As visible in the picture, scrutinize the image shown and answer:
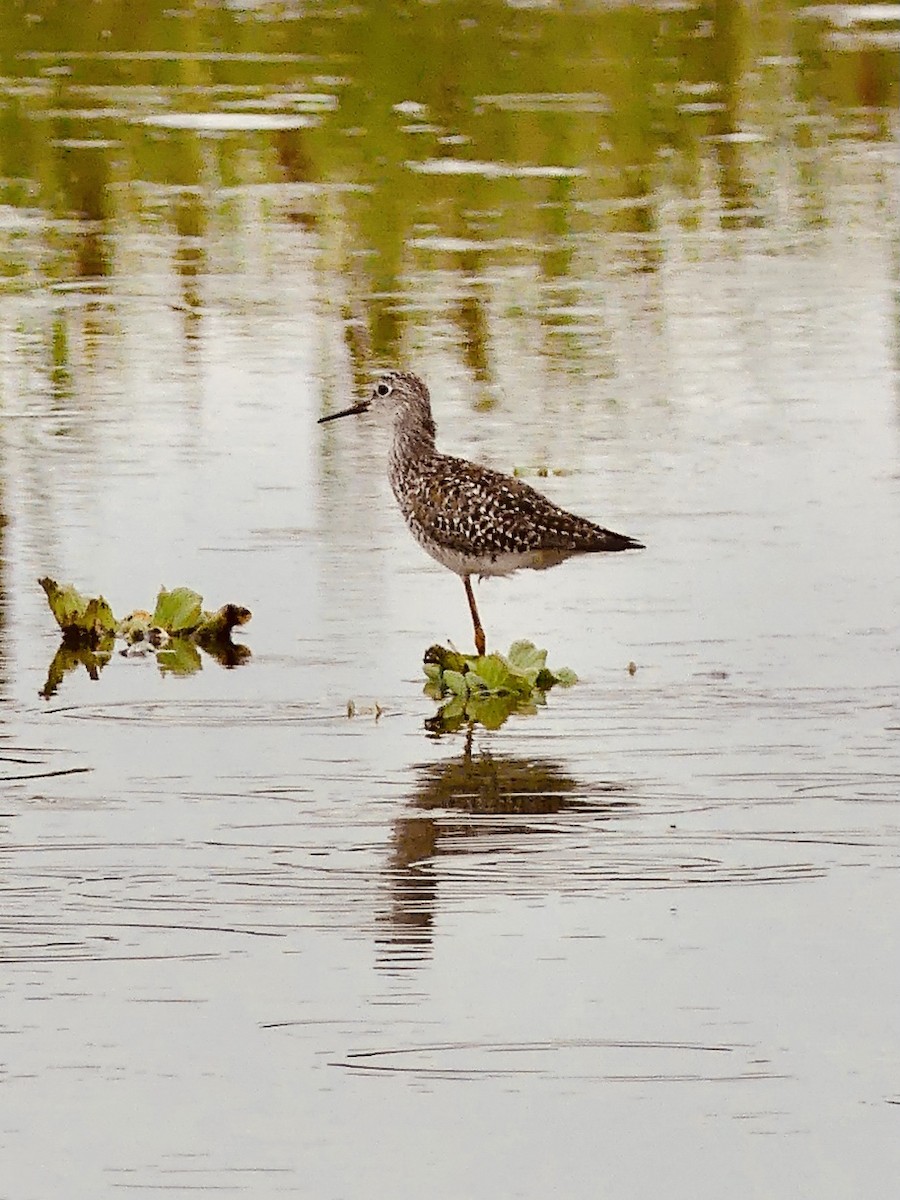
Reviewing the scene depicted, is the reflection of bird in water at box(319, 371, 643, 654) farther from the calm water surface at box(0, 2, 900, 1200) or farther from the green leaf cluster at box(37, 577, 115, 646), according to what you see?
the green leaf cluster at box(37, 577, 115, 646)

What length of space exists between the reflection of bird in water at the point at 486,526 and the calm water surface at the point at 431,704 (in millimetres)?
264

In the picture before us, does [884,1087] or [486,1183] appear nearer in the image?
[486,1183]

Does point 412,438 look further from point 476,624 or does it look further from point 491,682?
point 491,682

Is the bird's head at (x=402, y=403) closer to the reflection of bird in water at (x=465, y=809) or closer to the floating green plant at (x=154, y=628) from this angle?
the floating green plant at (x=154, y=628)

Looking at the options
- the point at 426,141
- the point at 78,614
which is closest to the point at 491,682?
the point at 78,614

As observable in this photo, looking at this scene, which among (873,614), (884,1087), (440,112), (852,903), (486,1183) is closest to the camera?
(486,1183)

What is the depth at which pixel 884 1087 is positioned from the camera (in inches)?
226

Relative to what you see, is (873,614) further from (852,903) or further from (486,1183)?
(486,1183)

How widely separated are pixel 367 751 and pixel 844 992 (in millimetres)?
2449

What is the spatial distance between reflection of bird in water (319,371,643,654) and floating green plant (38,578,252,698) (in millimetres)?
765

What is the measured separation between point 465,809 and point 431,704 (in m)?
1.28

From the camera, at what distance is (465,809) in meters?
7.77

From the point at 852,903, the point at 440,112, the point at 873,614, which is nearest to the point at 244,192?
the point at 440,112

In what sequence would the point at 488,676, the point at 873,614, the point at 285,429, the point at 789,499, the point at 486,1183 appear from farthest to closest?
the point at 285,429 < the point at 789,499 < the point at 873,614 < the point at 488,676 < the point at 486,1183
